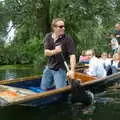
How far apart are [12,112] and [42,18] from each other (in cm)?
1119

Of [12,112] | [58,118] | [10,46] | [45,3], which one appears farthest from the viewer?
[10,46]

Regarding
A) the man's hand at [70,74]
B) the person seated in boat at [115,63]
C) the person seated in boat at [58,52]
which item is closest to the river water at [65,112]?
the person seated in boat at [58,52]

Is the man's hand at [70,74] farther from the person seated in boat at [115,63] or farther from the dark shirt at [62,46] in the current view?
the person seated in boat at [115,63]

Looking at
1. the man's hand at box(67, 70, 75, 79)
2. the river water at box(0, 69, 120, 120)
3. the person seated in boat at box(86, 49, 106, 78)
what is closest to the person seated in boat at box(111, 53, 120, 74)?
the person seated in boat at box(86, 49, 106, 78)

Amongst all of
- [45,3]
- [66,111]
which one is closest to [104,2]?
[45,3]

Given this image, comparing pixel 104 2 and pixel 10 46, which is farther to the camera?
pixel 10 46

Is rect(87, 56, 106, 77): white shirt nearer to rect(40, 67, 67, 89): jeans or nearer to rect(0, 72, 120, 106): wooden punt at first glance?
rect(0, 72, 120, 106): wooden punt

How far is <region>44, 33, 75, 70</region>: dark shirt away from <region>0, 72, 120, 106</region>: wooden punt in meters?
0.41

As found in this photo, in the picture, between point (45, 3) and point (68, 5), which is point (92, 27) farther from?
point (45, 3)

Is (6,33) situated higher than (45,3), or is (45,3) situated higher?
(45,3)

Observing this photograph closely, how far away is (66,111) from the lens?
7.15 meters

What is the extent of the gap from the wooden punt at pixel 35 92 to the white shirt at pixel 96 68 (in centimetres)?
40

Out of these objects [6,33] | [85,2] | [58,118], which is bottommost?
[58,118]

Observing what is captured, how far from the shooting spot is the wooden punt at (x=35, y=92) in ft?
20.1
